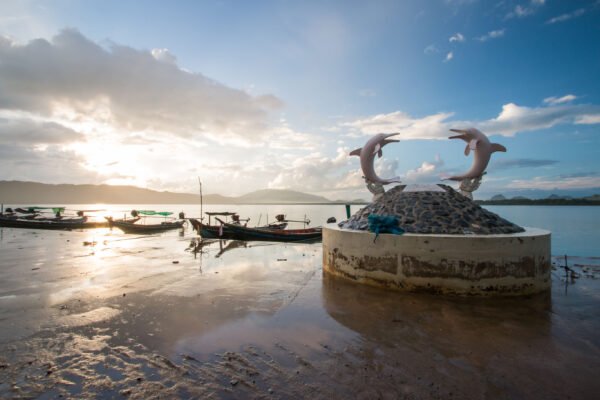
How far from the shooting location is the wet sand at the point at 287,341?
4527mm

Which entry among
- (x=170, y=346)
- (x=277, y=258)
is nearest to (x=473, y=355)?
(x=170, y=346)

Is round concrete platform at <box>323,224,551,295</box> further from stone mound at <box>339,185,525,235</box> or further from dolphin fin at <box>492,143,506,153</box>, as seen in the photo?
dolphin fin at <box>492,143,506,153</box>

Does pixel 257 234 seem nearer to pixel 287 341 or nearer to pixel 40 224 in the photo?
pixel 287 341

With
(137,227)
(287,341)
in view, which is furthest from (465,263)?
(137,227)

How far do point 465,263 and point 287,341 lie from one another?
219 inches

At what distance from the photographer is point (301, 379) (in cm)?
467

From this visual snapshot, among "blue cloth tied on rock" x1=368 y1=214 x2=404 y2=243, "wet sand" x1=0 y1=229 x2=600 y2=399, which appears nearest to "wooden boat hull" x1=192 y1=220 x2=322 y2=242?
"wet sand" x1=0 y1=229 x2=600 y2=399

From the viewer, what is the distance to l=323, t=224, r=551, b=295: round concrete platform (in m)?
8.63

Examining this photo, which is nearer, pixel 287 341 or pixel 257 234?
pixel 287 341

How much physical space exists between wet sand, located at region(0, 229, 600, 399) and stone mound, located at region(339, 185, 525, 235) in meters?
2.29

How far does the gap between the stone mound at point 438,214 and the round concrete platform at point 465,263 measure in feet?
3.83

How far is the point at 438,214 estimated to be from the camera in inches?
424

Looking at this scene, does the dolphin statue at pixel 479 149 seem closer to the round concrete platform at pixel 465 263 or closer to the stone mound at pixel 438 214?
the stone mound at pixel 438 214

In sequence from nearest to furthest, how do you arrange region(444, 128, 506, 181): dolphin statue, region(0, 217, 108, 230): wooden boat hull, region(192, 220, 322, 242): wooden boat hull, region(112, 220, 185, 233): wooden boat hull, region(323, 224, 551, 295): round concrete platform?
region(323, 224, 551, 295): round concrete platform < region(444, 128, 506, 181): dolphin statue < region(192, 220, 322, 242): wooden boat hull < region(112, 220, 185, 233): wooden boat hull < region(0, 217, 108, 230): wooden boat hull
